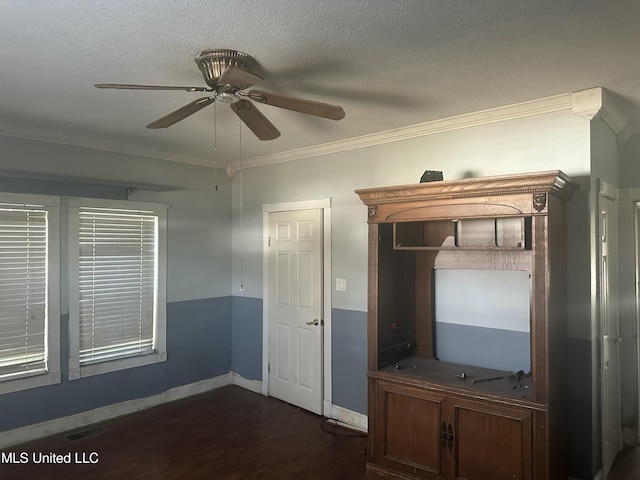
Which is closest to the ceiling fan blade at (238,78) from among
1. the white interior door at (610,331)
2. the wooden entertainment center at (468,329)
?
the wooden entertainment center at (468,329)

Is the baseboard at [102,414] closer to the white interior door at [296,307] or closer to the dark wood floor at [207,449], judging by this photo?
the dark wood floor at [207,449]

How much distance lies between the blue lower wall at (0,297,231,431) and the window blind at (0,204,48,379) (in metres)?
0.19

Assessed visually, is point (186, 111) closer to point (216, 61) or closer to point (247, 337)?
point (216, 61)

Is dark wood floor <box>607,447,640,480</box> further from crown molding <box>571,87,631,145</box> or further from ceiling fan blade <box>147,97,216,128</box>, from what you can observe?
ceiling fan blade <box>147,97,216,128</box>

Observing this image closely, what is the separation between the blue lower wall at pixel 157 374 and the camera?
3641 millimetres

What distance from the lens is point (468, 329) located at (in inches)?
128

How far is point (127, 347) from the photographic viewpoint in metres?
4.25

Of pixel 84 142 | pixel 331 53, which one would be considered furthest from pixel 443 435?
pixel 84 142

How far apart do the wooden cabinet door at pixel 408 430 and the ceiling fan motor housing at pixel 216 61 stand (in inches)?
84.3

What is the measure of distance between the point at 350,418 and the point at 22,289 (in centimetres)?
291

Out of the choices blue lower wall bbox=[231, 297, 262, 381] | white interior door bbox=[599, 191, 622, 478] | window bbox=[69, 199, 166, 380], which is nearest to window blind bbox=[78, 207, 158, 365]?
window bbox=[69, 199, 166, 380]

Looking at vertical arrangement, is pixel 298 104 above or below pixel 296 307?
above

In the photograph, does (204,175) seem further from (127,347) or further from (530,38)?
(530,38)

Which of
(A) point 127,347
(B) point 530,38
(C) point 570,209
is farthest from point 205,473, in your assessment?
(B) point 530,38
